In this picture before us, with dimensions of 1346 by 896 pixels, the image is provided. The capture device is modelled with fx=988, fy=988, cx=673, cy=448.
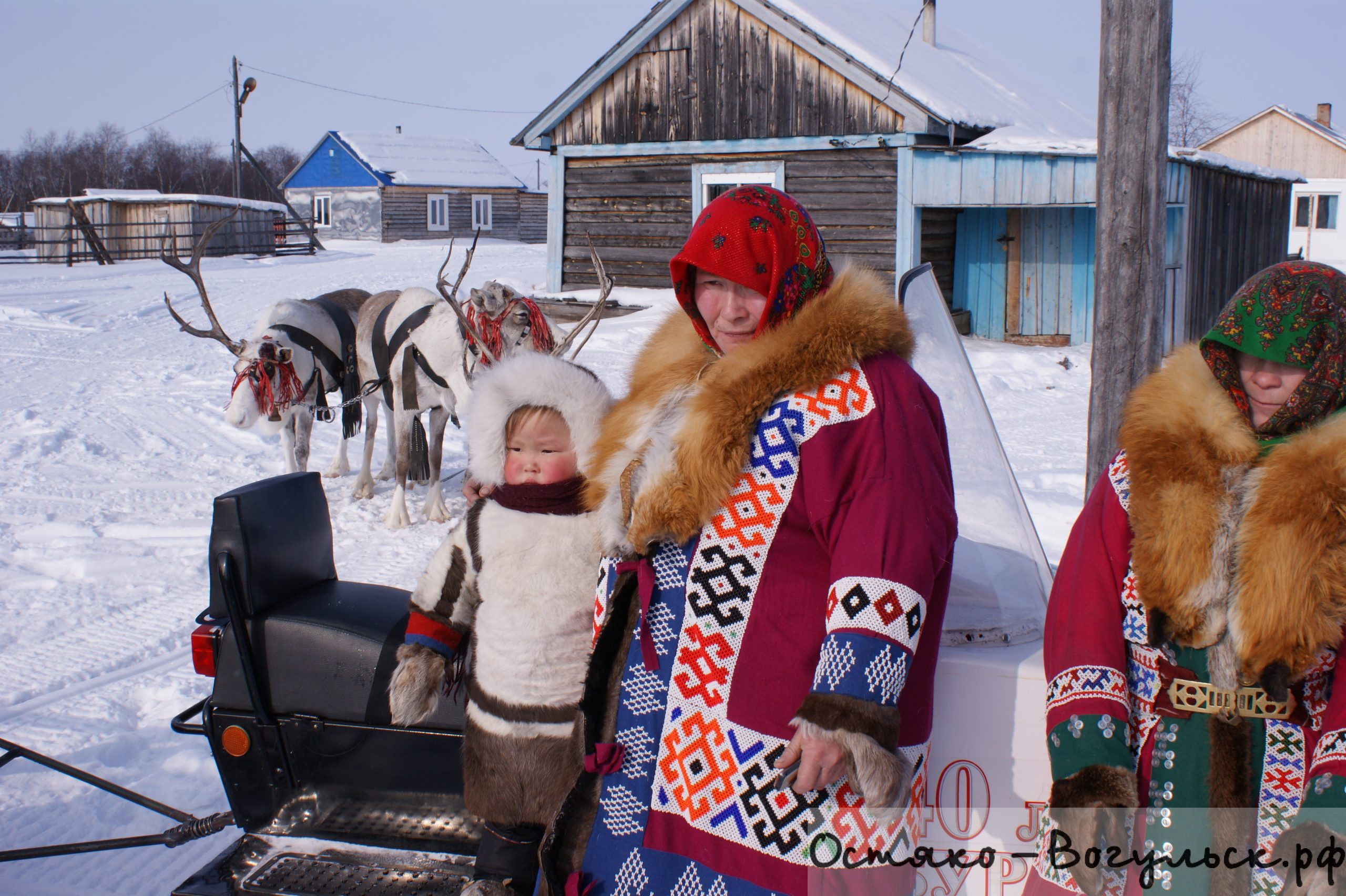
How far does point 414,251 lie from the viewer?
3128 centimetres

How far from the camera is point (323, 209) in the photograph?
1746 inches

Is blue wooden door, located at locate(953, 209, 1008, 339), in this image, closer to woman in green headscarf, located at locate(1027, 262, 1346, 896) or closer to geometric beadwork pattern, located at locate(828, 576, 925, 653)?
woman in green headscarf, located at locate(1027, 262, 1346, 896)

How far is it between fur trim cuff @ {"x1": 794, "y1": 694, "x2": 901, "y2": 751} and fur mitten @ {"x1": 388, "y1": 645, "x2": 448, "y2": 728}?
3.43ft

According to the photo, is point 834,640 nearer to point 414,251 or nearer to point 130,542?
point 130,542

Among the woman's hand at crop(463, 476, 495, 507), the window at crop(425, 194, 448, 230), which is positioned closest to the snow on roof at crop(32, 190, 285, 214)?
the window at crop(425, 194, 448, 230)

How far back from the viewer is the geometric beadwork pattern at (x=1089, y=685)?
176 centimetres

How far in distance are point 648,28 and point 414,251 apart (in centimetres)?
1805

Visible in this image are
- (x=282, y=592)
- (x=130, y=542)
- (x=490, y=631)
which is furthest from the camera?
(x=130, y=542)

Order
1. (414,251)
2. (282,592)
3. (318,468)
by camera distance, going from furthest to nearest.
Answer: (414,251) → (318,468) → (282,592)

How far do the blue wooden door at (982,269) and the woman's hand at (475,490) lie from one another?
14133 mm

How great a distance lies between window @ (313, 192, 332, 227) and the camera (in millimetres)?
43844

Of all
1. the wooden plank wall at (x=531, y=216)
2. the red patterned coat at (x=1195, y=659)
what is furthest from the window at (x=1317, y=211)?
the red patterned coat at (x=1195, y=659)

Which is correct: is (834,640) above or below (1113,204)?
below

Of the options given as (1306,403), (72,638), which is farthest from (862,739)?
(72,638)
